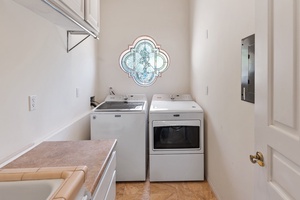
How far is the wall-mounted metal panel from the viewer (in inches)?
57.5

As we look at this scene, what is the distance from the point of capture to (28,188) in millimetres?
830

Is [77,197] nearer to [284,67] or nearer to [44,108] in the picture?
[284,67]

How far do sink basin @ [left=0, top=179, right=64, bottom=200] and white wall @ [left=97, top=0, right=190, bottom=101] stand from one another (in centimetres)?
297

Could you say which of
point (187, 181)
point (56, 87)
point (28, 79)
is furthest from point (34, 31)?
point (187, 181)

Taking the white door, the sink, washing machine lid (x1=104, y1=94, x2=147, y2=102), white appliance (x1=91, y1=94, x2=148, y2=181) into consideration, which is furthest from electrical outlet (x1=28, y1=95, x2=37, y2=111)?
washing machine lid (x1=104, y1=94, x2=147, y2=102)

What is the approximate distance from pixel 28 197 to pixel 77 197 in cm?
20

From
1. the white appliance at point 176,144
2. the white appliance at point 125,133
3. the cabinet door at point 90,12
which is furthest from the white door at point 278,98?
the white appliance at point 125,133

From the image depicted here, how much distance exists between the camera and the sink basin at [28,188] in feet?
2.71

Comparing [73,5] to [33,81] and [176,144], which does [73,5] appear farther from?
[176,144]

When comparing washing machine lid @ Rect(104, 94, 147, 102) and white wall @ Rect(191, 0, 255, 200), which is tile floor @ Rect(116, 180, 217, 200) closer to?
white wall @ Rect(191, 0, 255, 200)

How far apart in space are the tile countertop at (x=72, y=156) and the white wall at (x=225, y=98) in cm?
94

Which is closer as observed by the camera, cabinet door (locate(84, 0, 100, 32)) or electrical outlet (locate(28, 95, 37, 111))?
electrical outlet (locate(28, 95, 37, 111))

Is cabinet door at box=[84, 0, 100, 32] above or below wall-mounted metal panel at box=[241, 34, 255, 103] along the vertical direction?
above

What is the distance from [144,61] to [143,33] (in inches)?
→ 17.7
